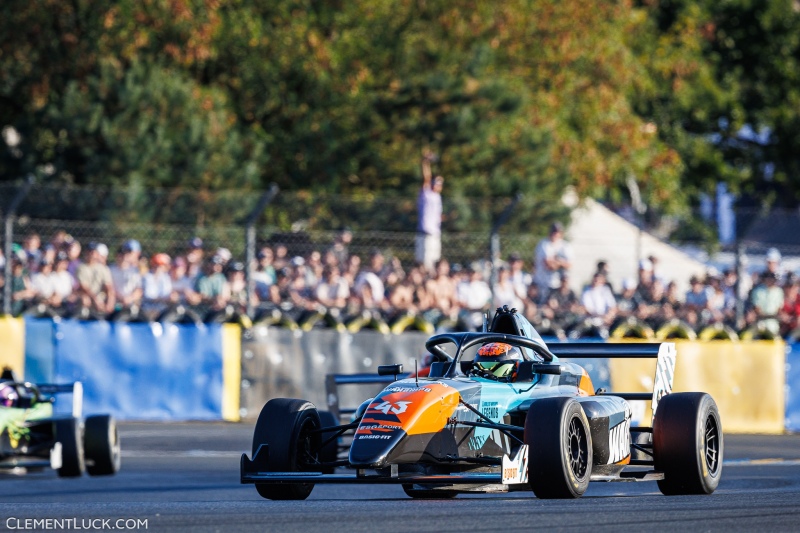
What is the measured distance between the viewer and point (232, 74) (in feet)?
95.7

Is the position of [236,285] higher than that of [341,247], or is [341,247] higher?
[341,247]

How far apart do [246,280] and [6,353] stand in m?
2.70

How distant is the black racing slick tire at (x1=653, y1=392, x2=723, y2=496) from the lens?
9.20m

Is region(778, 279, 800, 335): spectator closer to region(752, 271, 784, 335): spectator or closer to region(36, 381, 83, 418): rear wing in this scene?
region(752, 271, 784, 335): spectator

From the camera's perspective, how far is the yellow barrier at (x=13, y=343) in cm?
1580

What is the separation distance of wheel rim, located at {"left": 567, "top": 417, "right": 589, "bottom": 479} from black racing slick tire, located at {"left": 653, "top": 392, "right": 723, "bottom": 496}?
2.39 ft

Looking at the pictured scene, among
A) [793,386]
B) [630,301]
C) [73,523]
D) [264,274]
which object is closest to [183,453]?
[264,274]

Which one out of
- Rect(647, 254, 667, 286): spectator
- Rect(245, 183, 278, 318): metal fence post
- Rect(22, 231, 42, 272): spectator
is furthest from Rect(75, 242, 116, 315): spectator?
Rect(647, 254, 667, 286): spectator

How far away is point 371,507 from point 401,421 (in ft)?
1.82

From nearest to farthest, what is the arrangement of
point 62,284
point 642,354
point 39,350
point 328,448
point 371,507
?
point 371,507, point 328,448, point 642,354, point 39,350, point 62,284

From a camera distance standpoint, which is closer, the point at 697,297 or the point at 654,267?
the point at 654,267

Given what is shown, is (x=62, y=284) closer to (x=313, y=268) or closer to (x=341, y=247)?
(x=313, y=268)

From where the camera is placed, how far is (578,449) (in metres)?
8.75

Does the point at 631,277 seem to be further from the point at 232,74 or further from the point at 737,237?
the point at 232,74
